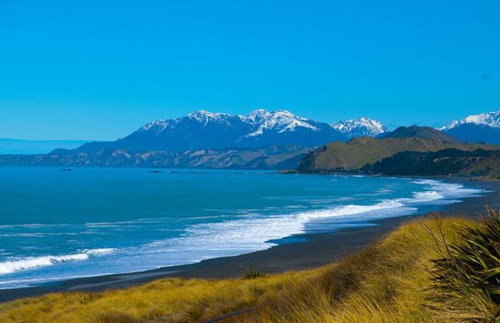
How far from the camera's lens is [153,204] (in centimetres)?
8219

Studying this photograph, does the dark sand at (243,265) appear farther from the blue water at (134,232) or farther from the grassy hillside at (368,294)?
the grassy hillside at (368,294)

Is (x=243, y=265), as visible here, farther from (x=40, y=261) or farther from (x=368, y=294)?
(x=368, y=294)

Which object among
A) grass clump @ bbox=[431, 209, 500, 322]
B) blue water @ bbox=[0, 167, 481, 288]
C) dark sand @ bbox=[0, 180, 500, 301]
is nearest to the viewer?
grass clump @ bbox=[431, 209, 500, 322]

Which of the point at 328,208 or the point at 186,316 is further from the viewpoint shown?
the point at 328,208

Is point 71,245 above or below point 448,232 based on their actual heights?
below

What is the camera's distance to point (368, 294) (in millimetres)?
9000

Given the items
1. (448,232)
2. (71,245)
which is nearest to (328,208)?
(71,245)

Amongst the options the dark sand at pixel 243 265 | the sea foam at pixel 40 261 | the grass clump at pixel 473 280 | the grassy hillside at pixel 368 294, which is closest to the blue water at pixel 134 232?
the sea foam at pixel 40 261

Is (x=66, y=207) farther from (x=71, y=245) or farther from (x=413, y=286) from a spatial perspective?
(x=413, y=286)

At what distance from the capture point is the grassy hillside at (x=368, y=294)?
6547mm

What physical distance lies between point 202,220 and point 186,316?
44.0m

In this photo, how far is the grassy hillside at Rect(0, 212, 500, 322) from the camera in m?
6.55

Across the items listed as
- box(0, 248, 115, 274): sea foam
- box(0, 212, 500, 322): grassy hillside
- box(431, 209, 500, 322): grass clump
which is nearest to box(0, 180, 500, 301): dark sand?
box(0, 248, 115, 274): sea foam

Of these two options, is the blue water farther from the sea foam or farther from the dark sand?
the dark sand
